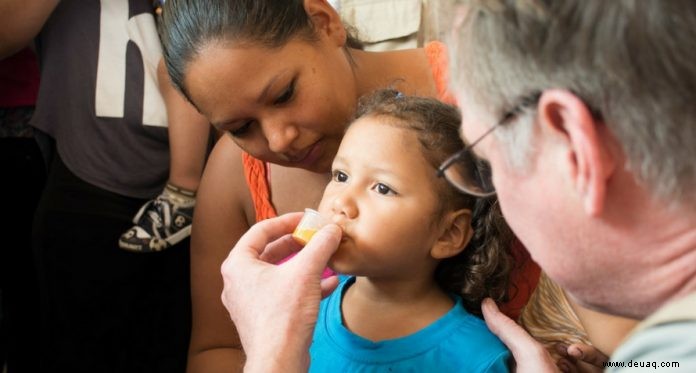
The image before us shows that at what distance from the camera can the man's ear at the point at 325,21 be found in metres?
Answer: 1.47

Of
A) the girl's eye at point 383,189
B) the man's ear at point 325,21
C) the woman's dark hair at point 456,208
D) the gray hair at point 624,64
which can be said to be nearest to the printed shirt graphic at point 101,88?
the man's ear at point 325,21

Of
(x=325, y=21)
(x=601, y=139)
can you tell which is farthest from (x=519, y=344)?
(x=325, y=21)

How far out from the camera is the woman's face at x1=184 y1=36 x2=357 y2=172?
1341 millimetres

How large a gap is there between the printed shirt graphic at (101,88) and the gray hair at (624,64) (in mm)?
1525

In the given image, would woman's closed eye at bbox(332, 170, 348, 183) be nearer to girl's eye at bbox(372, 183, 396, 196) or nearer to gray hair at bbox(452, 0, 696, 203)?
girl's eye at bbox(372, 183, 396, 196)

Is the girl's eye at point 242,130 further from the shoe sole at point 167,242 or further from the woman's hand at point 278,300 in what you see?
the shoe sole at point 167,242

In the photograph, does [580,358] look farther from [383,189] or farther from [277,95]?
[277,95]

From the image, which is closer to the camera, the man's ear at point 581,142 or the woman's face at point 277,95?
Result: the man's ear at point 581,142

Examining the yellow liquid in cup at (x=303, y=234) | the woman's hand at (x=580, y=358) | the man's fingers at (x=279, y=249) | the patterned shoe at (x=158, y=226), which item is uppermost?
the yellow liquid in cup at (x=303, y=234)

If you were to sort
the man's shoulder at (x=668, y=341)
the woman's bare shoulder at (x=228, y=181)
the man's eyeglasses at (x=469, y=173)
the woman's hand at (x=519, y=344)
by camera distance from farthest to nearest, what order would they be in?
the woman's bare shoulder at (x=228, y=181)
the woman's hand at (x=519, y=344)
the man's eyeglasses at (x=469, y=173)
the man's shoulder at (x=668, y=341)

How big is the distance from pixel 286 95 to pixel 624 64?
834 millimetres

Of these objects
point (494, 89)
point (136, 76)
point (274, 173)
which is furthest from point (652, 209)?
point (136, 76)

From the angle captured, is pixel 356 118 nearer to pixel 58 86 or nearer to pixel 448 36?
pixel 448 36

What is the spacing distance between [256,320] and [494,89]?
0.55 meters
